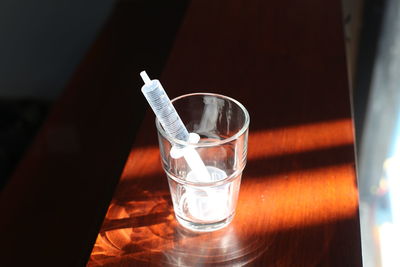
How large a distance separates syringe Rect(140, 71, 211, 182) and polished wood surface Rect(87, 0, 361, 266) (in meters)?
0.08

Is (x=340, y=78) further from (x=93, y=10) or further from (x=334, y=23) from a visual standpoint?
(x=93, y=10)

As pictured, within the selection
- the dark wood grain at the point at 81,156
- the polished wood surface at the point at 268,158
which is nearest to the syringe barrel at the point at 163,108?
the polished wood surface at the point at 268,158

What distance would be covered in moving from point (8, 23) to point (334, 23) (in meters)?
0.95

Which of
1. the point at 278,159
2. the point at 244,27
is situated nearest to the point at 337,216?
the point at 278,159

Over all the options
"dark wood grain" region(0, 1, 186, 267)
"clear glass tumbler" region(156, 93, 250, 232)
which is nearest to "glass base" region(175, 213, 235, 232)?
"clear glass tumbler" region(156, 93, 250, 232)

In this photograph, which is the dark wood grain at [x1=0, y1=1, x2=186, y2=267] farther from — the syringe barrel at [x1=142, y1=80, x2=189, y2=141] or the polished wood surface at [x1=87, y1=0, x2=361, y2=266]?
the syringe barrel at [x1=142, y1=80, x2=189, y2=141]

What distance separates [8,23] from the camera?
1.52m

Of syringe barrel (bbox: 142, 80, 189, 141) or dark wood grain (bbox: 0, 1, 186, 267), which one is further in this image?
dark wood grain (bbox: 0, 1, 186, 267)

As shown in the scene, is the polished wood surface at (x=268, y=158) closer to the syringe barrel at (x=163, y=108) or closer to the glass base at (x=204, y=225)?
the glass base at (x=204, y=225)

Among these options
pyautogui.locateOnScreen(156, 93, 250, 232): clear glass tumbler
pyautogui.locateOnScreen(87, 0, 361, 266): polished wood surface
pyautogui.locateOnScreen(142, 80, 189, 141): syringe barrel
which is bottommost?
pyautogui.locateOnScreen(87, 0, 361, 266): polished wood surface

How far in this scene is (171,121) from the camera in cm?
56

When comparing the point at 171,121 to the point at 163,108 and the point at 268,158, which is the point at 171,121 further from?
the point at 268,158

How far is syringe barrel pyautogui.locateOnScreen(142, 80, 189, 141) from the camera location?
55 centimetres

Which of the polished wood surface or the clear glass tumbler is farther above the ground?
the clear glass tumbler
